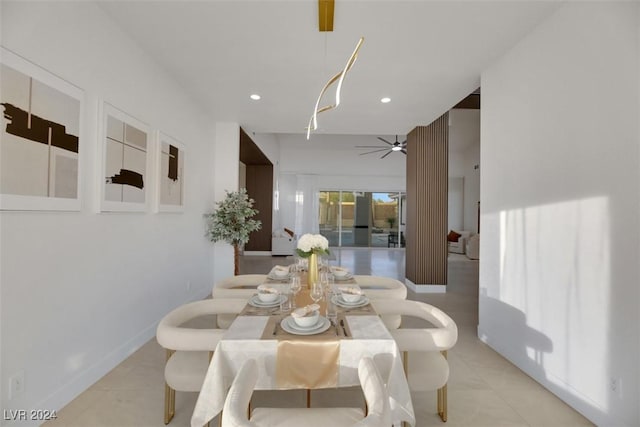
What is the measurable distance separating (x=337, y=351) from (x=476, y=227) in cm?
1080

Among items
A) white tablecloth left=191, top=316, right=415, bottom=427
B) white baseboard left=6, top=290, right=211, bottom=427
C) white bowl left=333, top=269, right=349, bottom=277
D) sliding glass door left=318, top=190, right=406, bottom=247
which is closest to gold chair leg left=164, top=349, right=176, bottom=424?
white tablecloth left=191, top=316, right=415, bottom=427

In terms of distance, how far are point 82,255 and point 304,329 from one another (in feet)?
6.11

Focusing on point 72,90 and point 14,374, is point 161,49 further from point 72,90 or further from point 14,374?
point 14,374

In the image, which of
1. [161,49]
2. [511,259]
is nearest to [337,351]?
[511,259]

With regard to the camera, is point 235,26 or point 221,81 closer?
point 235,26

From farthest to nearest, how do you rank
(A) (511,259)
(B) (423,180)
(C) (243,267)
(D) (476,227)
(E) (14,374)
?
1. (D) (476,227)
2. (C) (243,267)
3. (B) (423,180)
4. (A) (511,259)
5. (E) (14,374)

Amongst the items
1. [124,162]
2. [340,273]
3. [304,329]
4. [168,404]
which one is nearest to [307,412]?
[304,329]

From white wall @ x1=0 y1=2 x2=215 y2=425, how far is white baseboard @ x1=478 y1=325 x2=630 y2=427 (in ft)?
11.7

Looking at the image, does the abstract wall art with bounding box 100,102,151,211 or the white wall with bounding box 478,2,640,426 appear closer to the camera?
the white wall with bounding box 478,2,640,426

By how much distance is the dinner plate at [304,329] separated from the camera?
1554mm

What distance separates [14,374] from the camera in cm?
176

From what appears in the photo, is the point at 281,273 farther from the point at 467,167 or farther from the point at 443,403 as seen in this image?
the point at 467,167

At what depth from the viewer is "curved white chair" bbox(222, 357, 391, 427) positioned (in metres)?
1.01

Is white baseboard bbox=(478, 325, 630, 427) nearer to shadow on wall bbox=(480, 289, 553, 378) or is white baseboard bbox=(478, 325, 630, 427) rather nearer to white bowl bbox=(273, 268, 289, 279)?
shadow on wall bbox=(480, 289, 553, 378)
